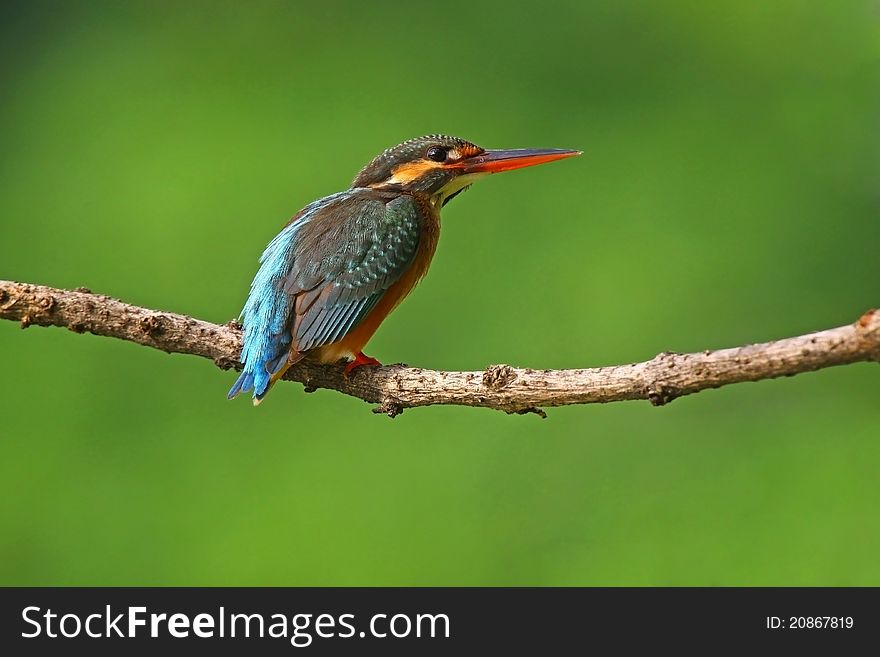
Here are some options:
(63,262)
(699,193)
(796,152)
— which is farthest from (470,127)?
(63,262)

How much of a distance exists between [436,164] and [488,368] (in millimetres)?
903

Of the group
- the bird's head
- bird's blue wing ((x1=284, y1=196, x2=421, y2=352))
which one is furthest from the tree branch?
the bird's head

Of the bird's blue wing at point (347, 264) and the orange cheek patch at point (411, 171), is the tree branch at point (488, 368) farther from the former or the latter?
Answer: the orange cheek patch at point (411, 171)

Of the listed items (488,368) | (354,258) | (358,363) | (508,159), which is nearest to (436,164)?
(508,159)

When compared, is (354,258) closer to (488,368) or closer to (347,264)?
(347,264)

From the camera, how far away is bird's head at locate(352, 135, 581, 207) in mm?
2914

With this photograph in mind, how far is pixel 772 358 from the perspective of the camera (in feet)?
5.54

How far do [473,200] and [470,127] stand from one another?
24.5 inches

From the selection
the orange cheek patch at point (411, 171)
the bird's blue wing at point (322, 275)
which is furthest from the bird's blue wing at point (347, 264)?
the orange cheek patch at point (411, 171)

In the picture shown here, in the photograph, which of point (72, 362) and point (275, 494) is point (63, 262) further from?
point (275, 494)

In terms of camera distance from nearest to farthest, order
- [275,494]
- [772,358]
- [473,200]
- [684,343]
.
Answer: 1. [772,358]
2. [275,494]
3. [684,343]
4. [473,200]

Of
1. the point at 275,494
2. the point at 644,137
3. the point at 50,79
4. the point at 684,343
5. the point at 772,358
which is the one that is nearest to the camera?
the point at 772,358

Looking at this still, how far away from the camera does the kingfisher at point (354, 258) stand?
2518 millimetres

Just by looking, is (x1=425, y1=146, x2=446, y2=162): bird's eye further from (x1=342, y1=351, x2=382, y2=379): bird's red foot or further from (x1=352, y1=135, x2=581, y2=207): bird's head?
(x1=342, y1=351, x2=382, y2=379): bird's red foot
